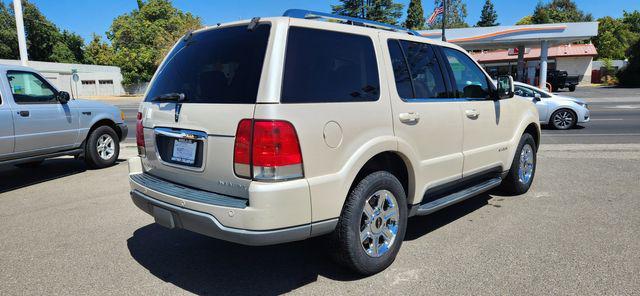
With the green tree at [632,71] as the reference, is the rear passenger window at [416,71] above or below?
below

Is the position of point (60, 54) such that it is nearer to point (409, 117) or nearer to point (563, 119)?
point (563, 119)

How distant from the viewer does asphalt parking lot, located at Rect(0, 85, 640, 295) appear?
3.39m

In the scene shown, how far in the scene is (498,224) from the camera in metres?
4.72

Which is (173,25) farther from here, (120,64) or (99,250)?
(99,250)

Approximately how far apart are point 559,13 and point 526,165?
84.8m

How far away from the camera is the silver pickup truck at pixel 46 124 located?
6.51 metres

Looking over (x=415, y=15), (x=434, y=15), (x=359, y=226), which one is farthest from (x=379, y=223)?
(x=415, y=15)

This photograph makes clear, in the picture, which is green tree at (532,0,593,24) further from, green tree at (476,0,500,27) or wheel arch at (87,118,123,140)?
wheel arch at (87,118,123,140)

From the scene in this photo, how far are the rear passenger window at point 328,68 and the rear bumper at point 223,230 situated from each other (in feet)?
2.81

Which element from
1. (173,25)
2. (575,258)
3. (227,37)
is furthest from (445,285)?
(173,25)

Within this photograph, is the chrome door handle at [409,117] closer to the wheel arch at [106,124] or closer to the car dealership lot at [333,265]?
the car dealership lot at [333,265]

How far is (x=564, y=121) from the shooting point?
1329 centimetres

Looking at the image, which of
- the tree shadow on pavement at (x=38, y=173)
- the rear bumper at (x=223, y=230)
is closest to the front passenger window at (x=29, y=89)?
the tree shadow on pavement at (x=38, y=173)

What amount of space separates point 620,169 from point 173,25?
218 ft
